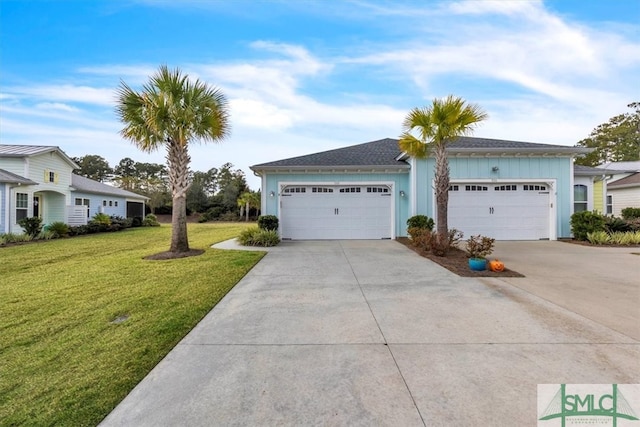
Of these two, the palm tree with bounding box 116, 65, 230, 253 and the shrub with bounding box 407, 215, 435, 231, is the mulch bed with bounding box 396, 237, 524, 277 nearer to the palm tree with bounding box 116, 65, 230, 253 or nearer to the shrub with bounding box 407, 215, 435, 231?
the shrub with bounding box 407, 215, 435, 231

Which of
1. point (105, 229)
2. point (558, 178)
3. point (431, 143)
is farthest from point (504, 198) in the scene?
point (105, 229)

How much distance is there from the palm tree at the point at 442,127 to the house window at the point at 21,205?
59.2 feet

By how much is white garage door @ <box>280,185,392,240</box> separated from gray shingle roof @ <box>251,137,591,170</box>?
976 millimetres

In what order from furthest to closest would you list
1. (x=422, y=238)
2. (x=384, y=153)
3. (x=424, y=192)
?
1. (x=384, y=153)
2. (x=424, y=192)
3. (x=422, y=238)

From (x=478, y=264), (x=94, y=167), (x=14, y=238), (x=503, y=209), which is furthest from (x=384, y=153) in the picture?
(x=94, y=167)

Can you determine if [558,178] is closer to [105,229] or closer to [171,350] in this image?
[171,350]

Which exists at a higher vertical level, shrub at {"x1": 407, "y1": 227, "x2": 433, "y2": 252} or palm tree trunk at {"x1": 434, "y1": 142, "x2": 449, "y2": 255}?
palm tree trunk at {"x1": 434, "y1": 142, "x2": 449, "y2": 255}

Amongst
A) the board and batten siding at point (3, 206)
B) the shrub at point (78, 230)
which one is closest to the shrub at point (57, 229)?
the shrub at point (78, 230)

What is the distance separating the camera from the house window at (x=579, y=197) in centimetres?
1202

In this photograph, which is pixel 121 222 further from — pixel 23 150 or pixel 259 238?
pixel 259 238

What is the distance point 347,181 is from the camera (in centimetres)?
1177

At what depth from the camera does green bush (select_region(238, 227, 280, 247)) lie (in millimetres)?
10148

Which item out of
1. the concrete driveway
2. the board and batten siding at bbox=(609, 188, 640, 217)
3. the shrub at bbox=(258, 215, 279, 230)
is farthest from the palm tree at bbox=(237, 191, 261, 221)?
the board and batten siding at bbox=(609, 188, 640, 217)

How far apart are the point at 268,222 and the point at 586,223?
11.9 m
